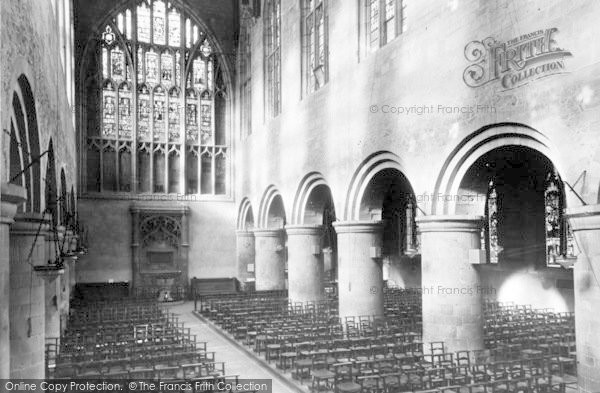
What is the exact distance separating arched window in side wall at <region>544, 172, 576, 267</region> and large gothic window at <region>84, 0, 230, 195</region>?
1725cm

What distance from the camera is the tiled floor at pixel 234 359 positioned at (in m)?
13.4

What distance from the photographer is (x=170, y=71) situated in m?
31.7

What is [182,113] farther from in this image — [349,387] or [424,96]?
[349,387]

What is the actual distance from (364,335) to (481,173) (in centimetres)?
513

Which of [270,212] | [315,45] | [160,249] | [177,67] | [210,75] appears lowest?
[160,249]

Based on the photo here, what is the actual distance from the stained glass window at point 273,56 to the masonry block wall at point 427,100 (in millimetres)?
1080

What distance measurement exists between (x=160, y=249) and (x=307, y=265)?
1139 cm

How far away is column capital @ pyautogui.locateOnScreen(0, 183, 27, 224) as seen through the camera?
6.61 m

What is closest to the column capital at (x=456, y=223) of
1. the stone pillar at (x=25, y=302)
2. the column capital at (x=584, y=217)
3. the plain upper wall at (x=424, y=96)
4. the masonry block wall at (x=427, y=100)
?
the masonry block wall at (x=427, y=100)

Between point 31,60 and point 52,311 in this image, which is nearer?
point 31,60

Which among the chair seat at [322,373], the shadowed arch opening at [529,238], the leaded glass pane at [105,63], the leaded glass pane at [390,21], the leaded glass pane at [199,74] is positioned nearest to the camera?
the chair seat at [322,373]

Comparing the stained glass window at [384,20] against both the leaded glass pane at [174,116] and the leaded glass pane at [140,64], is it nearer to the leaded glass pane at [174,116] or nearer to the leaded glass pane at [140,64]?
the leaded glass pane at [174,116]

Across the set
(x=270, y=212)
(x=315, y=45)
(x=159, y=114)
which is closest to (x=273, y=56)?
(x=315, y=45)

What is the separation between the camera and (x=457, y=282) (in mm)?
13516
